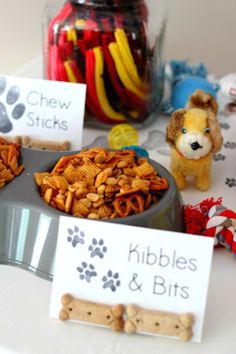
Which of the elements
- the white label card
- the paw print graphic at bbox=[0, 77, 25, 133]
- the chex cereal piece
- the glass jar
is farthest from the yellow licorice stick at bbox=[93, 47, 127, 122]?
the white label card

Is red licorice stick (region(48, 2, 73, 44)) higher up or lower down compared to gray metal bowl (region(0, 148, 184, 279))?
higher up

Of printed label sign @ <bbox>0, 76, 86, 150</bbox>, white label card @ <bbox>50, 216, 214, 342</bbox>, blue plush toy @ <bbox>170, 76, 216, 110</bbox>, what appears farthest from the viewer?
blue plush toy @ <bbox>170, 76, 216, 110</bbox>

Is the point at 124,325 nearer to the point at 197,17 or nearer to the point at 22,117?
the point at 22,117

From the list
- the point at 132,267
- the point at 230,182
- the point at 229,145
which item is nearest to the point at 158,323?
the point at 132,267

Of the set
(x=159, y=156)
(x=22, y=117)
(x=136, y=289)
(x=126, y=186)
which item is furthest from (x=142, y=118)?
(x=136, y=289)

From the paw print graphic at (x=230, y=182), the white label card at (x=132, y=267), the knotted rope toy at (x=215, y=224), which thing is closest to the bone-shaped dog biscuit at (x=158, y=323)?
the white label card at (x=132, y=267)

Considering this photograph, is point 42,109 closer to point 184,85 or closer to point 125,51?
point 125,51

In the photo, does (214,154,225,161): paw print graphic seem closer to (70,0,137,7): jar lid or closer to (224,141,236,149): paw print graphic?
(224,141,236,149): paw print graphic
